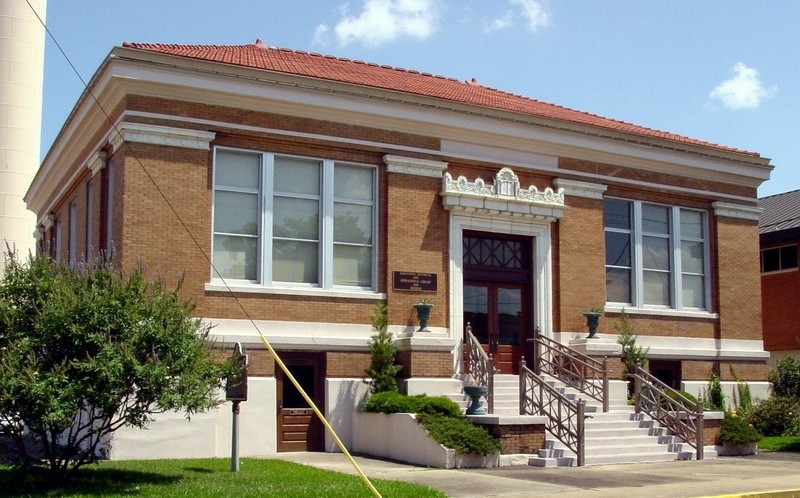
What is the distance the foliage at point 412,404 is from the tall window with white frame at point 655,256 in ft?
23.0

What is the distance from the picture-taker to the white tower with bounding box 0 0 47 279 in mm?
36688

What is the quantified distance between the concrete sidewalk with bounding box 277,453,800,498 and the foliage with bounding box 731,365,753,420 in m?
5.20

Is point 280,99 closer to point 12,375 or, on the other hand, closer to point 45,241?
point 12,375

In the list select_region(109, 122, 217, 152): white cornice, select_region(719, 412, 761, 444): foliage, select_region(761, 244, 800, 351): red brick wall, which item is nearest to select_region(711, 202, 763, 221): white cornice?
select_region(719, 412, 761, 444): foliage

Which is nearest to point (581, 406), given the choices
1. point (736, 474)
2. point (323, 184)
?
point (736, 474)

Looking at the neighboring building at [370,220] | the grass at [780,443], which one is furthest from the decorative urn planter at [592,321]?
the grass at [780,443]

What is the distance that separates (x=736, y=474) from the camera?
1630 centimetres

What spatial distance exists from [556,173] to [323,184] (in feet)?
19.4

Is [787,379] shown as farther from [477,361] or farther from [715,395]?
[477,361]

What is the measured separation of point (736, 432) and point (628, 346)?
10.8 feet

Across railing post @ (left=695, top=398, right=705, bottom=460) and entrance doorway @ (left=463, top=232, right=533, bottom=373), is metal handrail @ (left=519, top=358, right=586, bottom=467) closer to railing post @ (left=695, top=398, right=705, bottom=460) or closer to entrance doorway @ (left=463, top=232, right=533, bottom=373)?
entrance doorway @ (left=463, top=232, right=533, bottom=373)

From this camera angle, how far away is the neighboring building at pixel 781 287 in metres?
31.5

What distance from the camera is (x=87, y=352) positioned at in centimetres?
1237

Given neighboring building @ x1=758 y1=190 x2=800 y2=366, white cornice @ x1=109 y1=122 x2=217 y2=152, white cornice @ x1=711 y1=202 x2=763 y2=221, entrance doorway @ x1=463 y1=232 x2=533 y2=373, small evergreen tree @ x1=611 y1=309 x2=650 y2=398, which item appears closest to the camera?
white cornice @ x1=109 y1=122 x2=217 y2=152
